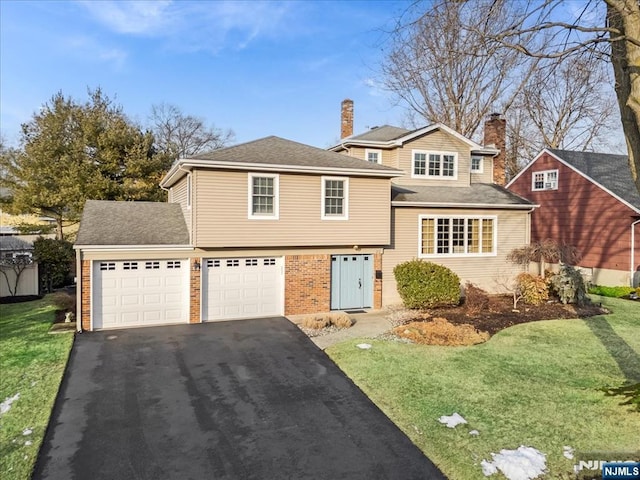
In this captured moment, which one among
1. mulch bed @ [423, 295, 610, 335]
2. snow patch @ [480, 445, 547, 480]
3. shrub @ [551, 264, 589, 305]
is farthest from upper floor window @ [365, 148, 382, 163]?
snow patch @ [480, 445, 547, 480]

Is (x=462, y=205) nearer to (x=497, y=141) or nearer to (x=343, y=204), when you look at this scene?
(x=343, y=204)

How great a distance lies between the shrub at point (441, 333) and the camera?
11672mm

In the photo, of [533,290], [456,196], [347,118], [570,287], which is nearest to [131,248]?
[456,196]

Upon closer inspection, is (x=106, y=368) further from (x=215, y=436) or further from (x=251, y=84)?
(x=251, y=84)

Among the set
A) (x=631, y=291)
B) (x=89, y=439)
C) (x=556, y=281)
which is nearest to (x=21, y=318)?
(x=89, y=439)

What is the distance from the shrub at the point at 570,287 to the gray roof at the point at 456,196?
3.25 m

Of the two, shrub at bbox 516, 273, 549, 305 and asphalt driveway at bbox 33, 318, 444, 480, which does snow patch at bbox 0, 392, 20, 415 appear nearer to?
asphalt driveway at bbox 33, 318, 444, 480

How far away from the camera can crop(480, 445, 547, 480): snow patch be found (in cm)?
572

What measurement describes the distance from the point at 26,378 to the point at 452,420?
8.51m

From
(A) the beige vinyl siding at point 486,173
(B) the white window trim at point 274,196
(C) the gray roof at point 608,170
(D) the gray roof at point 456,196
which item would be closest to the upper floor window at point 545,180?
(C) the gray roof at point 608,170

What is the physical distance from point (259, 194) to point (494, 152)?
12.8 metres

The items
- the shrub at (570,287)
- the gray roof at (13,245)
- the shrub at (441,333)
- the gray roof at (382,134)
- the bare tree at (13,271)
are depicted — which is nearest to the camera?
the shrub at (441,333)

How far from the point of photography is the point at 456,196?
711 inches

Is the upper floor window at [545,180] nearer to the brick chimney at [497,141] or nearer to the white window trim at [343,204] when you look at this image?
the brick chimney at [497,141]
